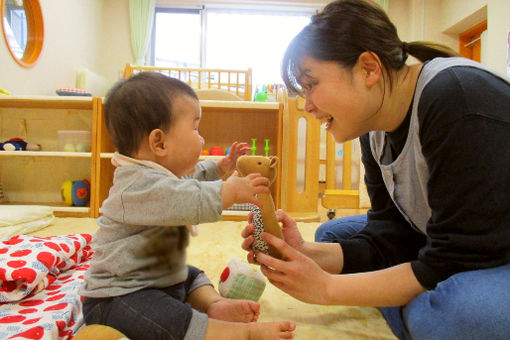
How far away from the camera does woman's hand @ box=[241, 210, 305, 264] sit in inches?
21.3

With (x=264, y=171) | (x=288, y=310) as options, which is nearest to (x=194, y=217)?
(x=264, y=171)

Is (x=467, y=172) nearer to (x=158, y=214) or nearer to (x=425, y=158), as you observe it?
(x=425, y=158)

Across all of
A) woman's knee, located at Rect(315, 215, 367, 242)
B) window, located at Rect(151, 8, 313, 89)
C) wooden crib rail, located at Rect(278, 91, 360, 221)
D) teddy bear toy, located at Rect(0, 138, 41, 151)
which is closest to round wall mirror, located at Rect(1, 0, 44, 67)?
teddy bear toy, located at Rect(0, 138, 41, 151)

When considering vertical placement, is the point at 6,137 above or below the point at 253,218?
above

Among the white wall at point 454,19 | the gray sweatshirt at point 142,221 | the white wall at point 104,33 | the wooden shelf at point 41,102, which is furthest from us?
the white wall at point 454,19

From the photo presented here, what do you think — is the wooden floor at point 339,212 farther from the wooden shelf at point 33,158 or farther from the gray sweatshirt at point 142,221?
the gray sweatshirt at point 142,221

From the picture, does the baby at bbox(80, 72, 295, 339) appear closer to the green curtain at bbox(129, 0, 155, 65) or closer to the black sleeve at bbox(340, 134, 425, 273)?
the green curtain at bbox(129, 0, 155, 65)

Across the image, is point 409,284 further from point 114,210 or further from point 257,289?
point 114,210

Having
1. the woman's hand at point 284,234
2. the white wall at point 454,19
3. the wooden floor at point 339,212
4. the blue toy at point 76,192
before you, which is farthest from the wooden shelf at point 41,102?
the white wall at point 454,19

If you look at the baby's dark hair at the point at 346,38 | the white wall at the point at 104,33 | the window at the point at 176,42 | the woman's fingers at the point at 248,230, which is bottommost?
the woman's fingers at the point at 248,230

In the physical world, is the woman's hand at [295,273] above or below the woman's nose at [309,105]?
below

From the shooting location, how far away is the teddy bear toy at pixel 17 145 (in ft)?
6.11

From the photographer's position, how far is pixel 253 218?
0.51 metres

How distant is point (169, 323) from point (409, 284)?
370mm
